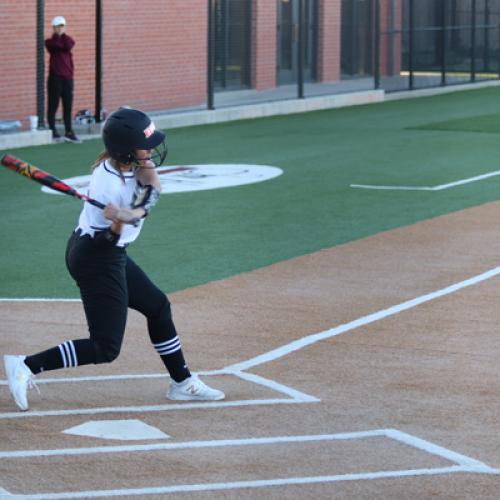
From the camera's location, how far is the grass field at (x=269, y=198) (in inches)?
482

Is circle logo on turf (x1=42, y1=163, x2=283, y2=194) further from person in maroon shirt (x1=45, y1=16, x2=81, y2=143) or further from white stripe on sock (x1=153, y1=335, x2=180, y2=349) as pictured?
white stripe on sock (x1=153, y1=335, x2=180, y2=349)

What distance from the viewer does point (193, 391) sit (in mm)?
7535

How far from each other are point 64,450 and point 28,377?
0.87m

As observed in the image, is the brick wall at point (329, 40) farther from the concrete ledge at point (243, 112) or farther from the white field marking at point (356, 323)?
the white field marking at point (356, 323)

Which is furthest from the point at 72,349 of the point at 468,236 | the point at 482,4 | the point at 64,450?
the point at 482,4

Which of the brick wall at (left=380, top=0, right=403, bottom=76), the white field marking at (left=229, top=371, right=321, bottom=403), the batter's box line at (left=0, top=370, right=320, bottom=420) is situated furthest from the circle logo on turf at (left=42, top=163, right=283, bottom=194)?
the brick wall at (left=380, top=0, right=403, bottom=76)

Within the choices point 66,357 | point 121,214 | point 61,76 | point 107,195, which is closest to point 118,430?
point 66,357

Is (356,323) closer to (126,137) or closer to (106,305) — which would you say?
(106,305)

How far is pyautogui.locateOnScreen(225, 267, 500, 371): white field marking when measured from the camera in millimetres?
8523

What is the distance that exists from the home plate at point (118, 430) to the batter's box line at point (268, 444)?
0.63 feet

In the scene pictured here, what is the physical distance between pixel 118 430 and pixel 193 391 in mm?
702

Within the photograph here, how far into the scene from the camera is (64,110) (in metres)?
22.5

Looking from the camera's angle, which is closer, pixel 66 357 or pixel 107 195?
pixel 107 195

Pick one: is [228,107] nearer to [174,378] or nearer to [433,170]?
[433,170]
